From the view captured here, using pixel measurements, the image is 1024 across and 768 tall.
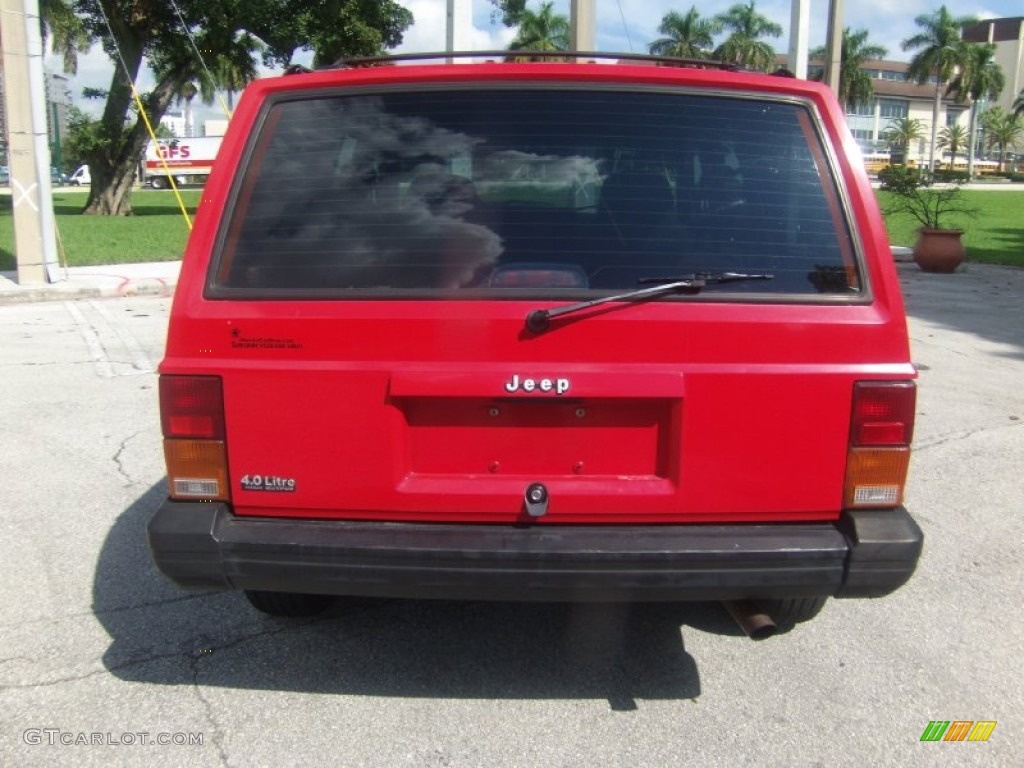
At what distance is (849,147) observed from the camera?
2896mm

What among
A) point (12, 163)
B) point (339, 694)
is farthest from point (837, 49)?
point (339, 694)

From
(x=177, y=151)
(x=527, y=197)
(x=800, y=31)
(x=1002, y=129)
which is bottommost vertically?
(x=527, y=197)

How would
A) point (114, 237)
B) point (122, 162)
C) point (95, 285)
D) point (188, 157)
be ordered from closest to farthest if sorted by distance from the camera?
point (95, 285)
point (114, 237)
point (122, 162)
point (188, 157)

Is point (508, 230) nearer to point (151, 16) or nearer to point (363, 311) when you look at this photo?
point (363, 311)

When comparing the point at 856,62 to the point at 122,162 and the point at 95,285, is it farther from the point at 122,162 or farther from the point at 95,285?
the point at 95,285

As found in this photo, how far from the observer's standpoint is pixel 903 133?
102688 millimetres

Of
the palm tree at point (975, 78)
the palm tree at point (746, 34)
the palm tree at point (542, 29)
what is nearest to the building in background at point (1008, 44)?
the palm tree at point (975, 78)

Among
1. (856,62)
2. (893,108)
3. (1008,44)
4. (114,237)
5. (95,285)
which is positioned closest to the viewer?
(95,285)

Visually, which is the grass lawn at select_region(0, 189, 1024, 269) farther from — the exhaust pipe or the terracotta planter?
the exhaust pipe

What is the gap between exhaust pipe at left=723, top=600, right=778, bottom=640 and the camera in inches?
114

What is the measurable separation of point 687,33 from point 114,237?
207 feet

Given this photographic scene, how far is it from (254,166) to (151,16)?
28.5 m

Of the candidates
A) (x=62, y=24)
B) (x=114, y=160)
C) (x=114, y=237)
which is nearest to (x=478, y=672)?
(x=114, y=237)

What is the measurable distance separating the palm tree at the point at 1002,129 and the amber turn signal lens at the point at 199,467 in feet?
369
